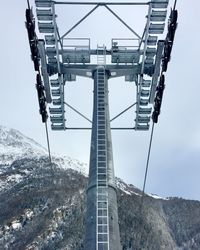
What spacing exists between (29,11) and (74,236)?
17089 centimetres

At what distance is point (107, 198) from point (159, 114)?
19.7 feet

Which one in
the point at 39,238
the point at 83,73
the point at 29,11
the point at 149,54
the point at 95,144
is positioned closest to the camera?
the point at 29,11

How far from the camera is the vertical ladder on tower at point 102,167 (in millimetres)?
23875

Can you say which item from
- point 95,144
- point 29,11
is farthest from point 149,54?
point 29,11

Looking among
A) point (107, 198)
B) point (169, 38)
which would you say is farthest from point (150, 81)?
point (107, 198)

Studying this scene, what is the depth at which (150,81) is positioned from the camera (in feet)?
104

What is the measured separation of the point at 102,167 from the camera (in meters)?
26.7

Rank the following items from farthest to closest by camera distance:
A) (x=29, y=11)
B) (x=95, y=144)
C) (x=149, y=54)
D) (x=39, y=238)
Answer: (x=39, y=238) < (x=149, y=54) < (x=95, y=144) < (x=29, y=11)

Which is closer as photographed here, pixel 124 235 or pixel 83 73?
pixel 83 73

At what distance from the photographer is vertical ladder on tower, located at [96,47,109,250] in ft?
78.3

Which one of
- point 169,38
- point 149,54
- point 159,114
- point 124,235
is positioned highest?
point 169,38

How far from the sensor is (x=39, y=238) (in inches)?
7446

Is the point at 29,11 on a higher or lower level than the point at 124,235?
higher

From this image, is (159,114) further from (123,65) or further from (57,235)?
(57,235)
